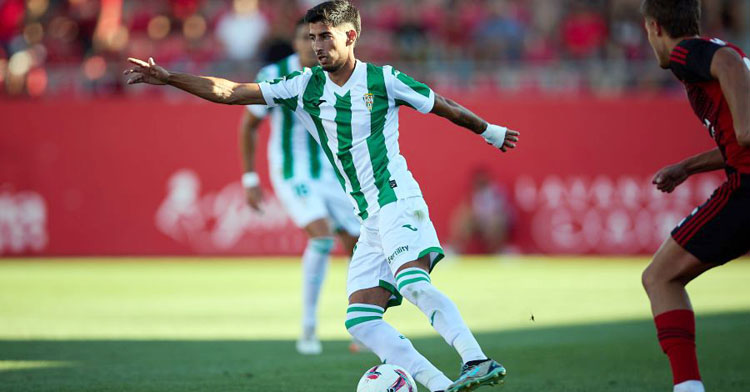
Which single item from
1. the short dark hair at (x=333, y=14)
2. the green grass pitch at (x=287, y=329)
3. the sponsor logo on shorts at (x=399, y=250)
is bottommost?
the green grass pitch at (x=287, y=329)

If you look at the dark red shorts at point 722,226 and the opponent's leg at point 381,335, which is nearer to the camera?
the dark red shorts at point 722,226

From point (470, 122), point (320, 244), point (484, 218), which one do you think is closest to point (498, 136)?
point (470, 122)

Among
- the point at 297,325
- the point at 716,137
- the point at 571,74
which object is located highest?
the point at 571,74

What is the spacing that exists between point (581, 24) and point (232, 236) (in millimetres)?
8213

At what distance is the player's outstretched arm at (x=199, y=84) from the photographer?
5793 millimetres

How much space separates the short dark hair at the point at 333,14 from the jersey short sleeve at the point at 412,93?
406mm

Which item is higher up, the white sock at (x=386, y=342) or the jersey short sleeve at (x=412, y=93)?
the jersey short sleeve at (x=412, y=93)

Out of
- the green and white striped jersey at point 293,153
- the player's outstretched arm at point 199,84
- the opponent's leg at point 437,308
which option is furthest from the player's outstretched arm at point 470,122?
the green and white striped jersey at point 293,153

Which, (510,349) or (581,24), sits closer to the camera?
(510,349)

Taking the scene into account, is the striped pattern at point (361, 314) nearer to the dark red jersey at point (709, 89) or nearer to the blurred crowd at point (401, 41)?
the dark red jersey at point (709, 89)

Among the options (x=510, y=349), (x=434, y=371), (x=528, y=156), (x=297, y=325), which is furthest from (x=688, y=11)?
(x=528, y=156)

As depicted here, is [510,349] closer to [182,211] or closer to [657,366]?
[657,366]

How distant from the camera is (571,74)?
20453 mm

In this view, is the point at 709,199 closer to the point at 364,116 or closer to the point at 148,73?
the point at 364,116
